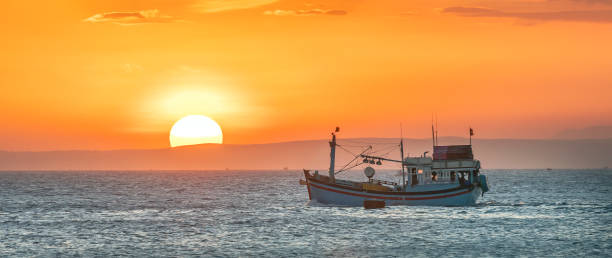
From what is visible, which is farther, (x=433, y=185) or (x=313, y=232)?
(x=433, y=185)

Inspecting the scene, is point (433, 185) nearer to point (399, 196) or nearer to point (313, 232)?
point (399, 196)

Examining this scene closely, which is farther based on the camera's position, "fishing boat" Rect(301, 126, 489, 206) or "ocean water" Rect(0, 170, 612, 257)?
"fishing boat" Rect(301, 126, 489, 206)

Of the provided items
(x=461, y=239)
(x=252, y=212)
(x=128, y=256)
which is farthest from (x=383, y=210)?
(x=128, y=256)

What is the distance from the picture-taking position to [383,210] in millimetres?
86812

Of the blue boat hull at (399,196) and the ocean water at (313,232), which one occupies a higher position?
the blue boat hull at (399,196)

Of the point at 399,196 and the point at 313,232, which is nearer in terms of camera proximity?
the point at 313,232

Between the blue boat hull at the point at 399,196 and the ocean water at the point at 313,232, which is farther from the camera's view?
the blue boat hull at the point at 399,196

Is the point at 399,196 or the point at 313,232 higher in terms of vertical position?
the point at 399,196

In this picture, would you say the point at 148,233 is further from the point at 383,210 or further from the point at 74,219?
the point at 383,210

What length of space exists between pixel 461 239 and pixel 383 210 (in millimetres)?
27115

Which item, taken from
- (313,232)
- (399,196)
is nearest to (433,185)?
(399,196)

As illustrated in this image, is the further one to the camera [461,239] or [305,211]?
Answer: [305,211]

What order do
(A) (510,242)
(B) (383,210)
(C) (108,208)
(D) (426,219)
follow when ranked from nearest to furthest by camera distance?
(A) (510,242) < (D) (426,219) < (B) (383,210) < (C) (108,208)

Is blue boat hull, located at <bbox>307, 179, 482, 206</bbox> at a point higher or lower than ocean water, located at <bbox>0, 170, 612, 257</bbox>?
higher
